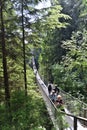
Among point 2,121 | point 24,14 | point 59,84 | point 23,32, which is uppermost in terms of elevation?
point 24,14

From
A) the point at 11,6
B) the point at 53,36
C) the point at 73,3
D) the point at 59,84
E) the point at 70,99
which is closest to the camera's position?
the point at 11,6

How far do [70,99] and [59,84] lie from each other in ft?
32.3

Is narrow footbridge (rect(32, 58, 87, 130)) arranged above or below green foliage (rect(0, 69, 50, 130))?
below

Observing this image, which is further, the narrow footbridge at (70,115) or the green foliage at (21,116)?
the green foliage at (21,116)

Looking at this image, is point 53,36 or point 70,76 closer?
point 70,76

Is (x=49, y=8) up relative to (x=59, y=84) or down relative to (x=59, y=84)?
up

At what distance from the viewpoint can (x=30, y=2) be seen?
11641mm

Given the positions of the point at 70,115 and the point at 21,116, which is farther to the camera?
the point at 21,116

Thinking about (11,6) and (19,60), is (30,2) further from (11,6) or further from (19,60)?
(19,60)

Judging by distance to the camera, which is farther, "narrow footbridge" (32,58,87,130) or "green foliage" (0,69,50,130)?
"green foliage" (0,69,50,130)

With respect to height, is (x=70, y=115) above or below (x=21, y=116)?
above

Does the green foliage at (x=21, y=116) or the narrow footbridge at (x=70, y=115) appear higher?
the green foliage at (x=21, y=116)

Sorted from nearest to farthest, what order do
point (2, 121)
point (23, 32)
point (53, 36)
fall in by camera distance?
point (2, 121), point (23, 32), point (53, 36)

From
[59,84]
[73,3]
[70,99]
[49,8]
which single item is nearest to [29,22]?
[49,8]
